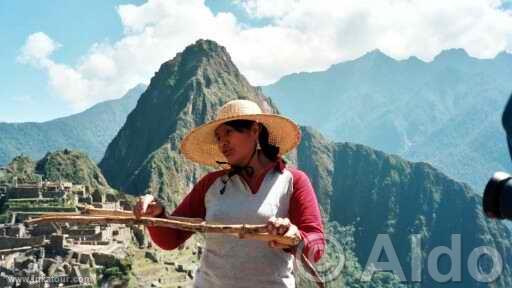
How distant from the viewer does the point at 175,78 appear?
15512 centimetres

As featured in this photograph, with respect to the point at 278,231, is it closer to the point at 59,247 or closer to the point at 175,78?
the point at 59,247

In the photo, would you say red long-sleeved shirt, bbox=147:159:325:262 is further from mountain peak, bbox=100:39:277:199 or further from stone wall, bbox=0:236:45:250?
mountain peak, bbox=100:39:277:199

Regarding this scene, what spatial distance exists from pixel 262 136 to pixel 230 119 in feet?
1.09

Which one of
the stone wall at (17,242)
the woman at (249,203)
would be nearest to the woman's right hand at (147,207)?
the woman at (249,203)

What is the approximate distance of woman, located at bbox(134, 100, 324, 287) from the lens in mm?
4074

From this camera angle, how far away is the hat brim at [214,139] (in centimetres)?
448

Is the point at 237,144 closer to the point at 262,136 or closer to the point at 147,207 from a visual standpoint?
the point at 262,136

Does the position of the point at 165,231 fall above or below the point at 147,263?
above

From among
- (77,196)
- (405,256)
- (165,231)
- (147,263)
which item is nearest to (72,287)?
(147,263)

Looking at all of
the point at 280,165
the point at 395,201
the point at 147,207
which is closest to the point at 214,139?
the point at 280,165

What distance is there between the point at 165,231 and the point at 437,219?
181701 millimetres

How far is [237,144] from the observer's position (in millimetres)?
4426

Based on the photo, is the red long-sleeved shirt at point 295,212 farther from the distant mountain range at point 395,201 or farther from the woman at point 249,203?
the distant mountain range at point 395,201

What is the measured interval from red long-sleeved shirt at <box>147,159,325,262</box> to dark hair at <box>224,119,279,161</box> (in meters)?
0.09
